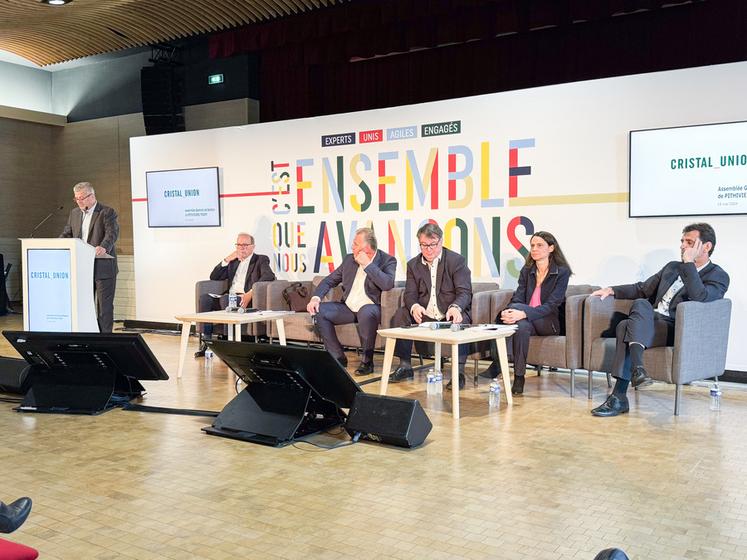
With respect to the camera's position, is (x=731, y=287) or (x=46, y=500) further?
(x=731, y=287)

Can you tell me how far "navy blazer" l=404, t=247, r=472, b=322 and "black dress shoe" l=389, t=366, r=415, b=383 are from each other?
0.49 metres

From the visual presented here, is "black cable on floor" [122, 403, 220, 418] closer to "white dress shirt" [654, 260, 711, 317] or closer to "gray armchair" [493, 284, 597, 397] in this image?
"gray armchair" [493, 284, 597, 397]

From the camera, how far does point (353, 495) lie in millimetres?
3340

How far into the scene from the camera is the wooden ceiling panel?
26.8 ft

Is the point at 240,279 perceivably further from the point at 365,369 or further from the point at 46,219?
the point at 46,219

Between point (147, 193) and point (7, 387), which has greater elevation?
point (147, 193)

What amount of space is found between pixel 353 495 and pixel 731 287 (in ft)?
12.7

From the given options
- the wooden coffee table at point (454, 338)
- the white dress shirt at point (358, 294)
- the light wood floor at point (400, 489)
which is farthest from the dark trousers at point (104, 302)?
the wooden coffee table at point (454, 338)

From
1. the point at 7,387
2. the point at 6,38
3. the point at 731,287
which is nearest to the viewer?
the point at 7,387

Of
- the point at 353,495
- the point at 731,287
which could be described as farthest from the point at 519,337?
the point at 353,495

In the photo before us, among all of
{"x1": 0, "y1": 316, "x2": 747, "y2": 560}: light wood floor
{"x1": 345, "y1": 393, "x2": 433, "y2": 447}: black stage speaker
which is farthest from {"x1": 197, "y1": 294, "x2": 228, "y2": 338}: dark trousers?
{"x1": 345, "y1": 393, "x2": 433, "y2": 447}: black stage speaker

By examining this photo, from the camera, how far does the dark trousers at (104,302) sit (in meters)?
6.95

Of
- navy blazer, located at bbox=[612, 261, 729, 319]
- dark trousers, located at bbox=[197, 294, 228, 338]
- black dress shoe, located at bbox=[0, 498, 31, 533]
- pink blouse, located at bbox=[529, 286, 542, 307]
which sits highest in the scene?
navy blazer, located at bbox=[612, 261, 729, 319]

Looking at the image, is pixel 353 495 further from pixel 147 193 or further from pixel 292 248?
pixel 147 193
